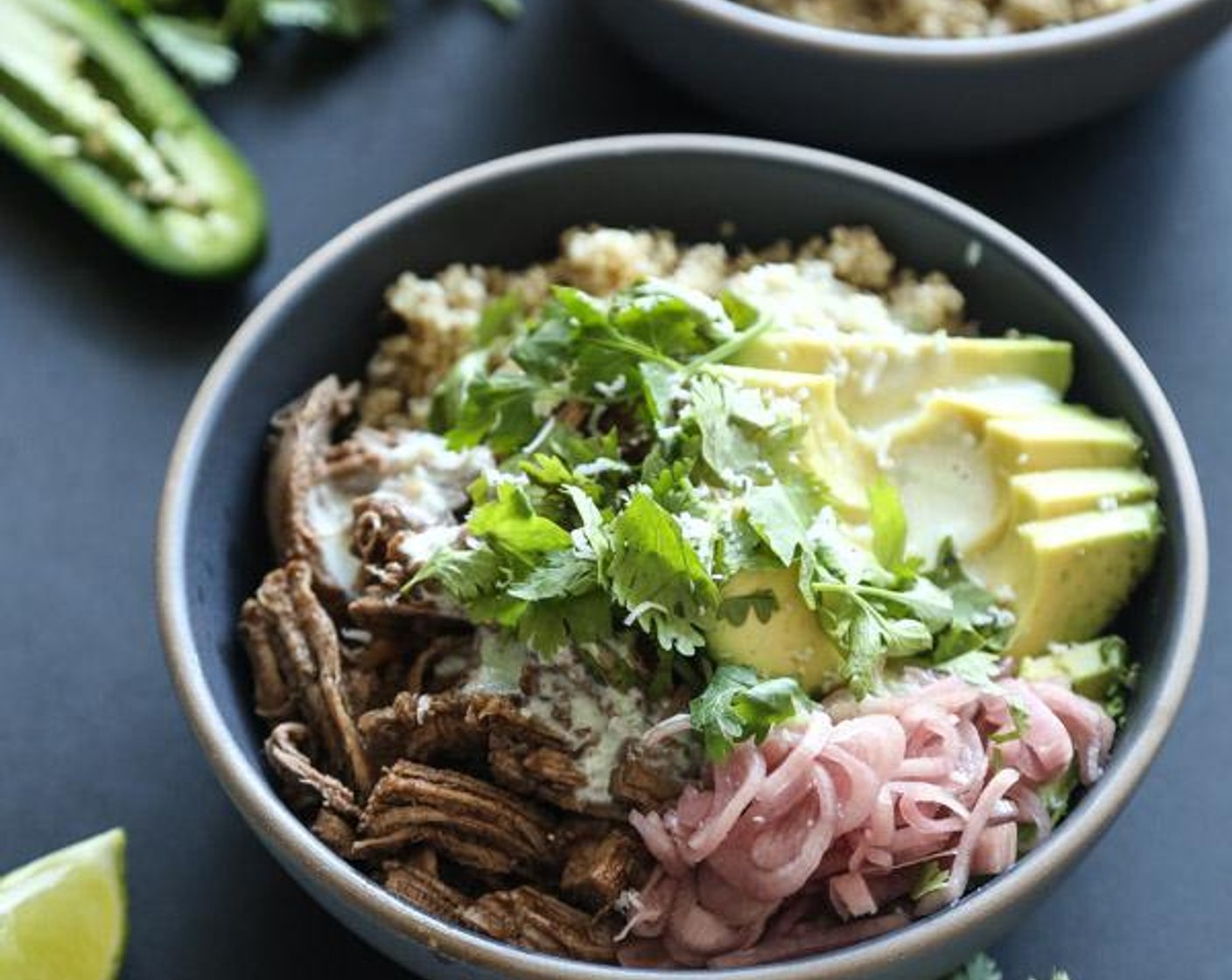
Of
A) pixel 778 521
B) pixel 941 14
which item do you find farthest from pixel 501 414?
pixel 941 14

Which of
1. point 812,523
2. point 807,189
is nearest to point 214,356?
point 807,189

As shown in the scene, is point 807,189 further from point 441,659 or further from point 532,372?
point 441,659

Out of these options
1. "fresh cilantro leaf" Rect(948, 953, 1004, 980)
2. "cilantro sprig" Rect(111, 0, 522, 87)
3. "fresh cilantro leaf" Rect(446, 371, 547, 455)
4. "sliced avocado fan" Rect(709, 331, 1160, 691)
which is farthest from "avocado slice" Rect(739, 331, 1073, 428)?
"cilantro sprig" Rect(111, 0, 522, 87)

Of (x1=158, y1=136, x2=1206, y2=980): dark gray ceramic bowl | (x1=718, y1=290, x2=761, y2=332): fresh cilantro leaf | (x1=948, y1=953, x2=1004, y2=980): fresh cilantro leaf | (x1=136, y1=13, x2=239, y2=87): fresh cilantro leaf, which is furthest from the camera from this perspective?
(x1=136, y1=13, x2=239, y2=87): fresh cilantro leaf

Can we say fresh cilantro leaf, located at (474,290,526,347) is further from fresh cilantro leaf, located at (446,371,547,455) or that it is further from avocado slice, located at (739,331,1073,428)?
avocado slice, located at (739,331,1073,428)

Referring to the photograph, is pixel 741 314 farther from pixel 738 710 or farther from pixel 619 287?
pixel 738 710
